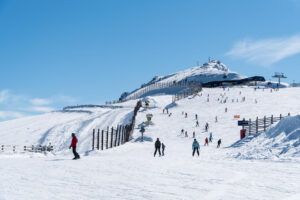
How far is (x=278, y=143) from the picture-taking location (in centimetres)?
1927

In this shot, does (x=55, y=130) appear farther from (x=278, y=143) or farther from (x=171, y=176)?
(x=171, y=176)

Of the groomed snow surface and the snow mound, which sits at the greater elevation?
the snow mound

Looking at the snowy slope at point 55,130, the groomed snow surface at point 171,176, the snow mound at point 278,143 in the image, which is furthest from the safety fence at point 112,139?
the snow mound at point 278,143

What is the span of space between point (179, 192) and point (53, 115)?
75693 mm

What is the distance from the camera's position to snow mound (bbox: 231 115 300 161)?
55.6ft

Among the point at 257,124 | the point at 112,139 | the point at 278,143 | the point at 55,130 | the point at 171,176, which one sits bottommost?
the point at 55,130

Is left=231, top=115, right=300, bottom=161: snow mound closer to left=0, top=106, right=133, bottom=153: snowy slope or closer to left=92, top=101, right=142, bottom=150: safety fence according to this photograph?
left=92, top=101, right=142, bottom=150: safety fence

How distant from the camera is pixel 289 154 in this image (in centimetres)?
1667

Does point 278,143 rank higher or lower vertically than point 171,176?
higher

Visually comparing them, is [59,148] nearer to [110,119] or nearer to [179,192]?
[110,119]

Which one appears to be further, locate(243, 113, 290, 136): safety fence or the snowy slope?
the snowy slope

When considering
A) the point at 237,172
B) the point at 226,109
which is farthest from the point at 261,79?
the point at 237,172

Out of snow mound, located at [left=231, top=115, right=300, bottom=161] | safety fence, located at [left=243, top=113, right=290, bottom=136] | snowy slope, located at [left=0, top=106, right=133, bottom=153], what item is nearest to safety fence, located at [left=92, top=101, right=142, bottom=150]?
snowy slope, located at [left=0, top=106, right=133, bottom=153]

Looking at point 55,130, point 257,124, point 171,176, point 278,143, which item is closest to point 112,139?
point 257,124
